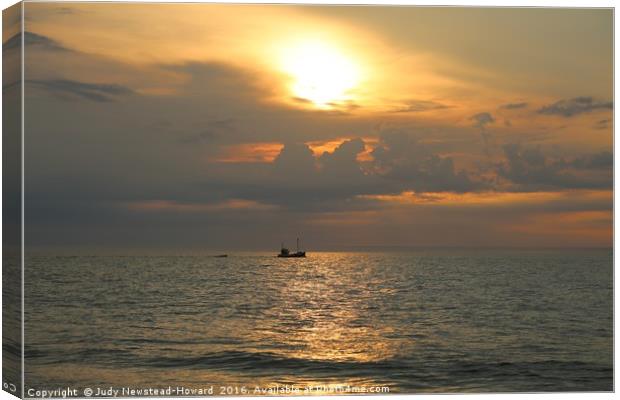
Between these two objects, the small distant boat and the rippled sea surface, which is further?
the small distant boat

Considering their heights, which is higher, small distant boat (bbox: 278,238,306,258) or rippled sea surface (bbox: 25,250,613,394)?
small distant boat (bbox: 278,238,306,258)

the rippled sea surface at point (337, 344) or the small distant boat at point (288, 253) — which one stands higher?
the small distant boat at point (288, 253)

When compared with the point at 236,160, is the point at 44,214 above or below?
below

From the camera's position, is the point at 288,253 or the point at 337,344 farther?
the point at 288,253

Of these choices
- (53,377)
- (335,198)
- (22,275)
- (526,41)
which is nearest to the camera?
(22,275)

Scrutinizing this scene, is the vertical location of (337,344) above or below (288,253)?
below

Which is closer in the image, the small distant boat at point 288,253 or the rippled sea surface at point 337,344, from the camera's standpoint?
the rippled sea surface at point 337,344

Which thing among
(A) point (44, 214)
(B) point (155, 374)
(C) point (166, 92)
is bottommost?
(B) point (155, 374)

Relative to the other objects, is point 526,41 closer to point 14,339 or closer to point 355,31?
point 355,31

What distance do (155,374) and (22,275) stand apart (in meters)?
Result: 2.66

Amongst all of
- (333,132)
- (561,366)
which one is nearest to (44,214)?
(333,132)

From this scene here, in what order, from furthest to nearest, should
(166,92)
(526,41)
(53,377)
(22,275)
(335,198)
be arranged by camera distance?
(335,198)
(166,92)
(526,41)
(53,377)
(22,275)

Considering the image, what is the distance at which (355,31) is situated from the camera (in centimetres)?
1185

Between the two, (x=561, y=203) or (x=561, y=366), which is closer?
(x=561, y=366)
